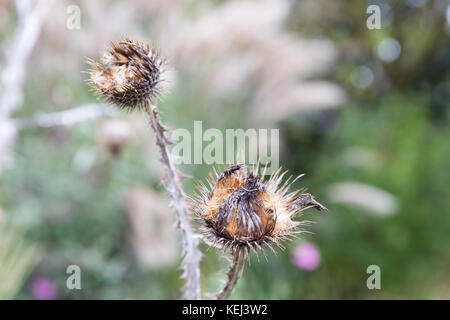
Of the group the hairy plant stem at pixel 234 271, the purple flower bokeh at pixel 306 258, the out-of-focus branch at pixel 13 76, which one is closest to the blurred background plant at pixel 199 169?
the purple flower bokeh at pixel 306 258

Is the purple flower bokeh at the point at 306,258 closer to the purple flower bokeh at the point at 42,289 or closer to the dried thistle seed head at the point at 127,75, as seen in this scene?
the purple flower bokeh at the point at 42,289

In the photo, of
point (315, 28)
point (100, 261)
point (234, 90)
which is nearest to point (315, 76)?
point (315, 28)

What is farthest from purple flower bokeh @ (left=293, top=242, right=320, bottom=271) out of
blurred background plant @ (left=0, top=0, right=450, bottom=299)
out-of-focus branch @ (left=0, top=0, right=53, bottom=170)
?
out-of-focus branch @ (left=0, top=0, right=53, bottom=170)

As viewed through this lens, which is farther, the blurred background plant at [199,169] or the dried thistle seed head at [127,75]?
the blurred background plant at [199,169]

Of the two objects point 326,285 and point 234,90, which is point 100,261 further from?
point 234,90

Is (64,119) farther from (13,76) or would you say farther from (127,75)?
(127,75)
